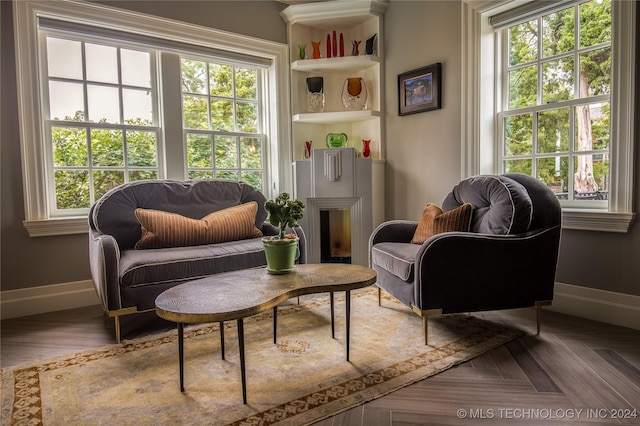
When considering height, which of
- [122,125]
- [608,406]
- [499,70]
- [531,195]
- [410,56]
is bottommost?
[608,406]

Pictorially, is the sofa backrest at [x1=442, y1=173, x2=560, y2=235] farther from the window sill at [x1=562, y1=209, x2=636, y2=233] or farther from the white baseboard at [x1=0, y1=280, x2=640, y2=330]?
the white baseboard at [x1=0, y1=280, x2=640, y2=330]

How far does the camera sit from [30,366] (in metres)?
2.12

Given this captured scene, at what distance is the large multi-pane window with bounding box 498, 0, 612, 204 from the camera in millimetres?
2822

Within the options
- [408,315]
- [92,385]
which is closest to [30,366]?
[92,385]

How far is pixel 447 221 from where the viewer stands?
2.74 metres

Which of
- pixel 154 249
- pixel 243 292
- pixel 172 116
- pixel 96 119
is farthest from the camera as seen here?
pixel 172 116

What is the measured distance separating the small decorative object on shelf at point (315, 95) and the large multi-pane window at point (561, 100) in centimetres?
178

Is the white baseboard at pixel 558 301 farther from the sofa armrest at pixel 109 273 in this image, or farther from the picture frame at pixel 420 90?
the picture frame at pixel 420 90

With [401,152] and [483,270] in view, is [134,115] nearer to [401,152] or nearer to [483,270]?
[401,152]

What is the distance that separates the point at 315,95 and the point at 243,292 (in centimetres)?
296

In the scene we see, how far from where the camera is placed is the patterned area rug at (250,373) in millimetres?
1668

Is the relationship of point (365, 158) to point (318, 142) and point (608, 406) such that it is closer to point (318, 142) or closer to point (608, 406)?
point (318, 142)

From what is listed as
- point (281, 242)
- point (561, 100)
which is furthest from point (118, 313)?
point (561, 100)

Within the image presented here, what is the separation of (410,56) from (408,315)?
2.52 m
